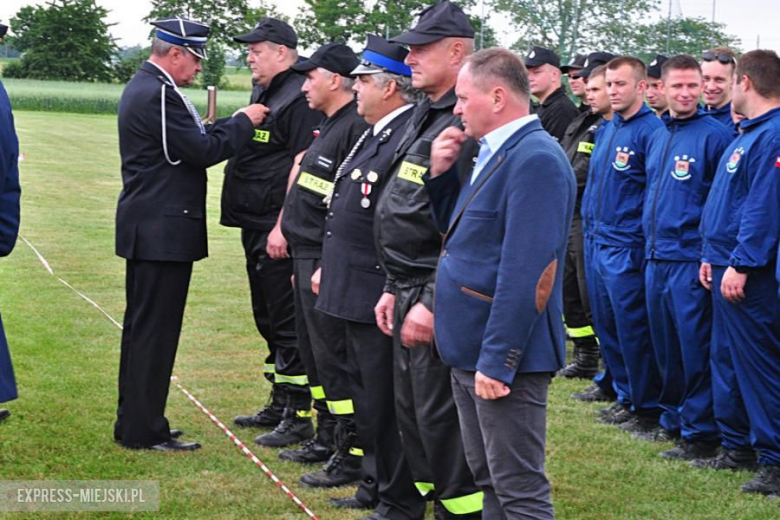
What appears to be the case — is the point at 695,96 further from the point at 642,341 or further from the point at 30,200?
the point at 30,200

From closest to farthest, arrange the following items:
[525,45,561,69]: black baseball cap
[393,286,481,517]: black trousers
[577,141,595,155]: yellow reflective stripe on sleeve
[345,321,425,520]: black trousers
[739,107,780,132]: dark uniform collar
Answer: [393,286,481,517]: black trousers, [345,321,425,520]: black trousers, [739,107,780,132]: dark uniform collar, [577,141,595,155]: yellow reflective stripe on sleeve, [525,45,561,69]: black baseball cap

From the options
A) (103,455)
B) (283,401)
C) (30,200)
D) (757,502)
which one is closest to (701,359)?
(757,502)

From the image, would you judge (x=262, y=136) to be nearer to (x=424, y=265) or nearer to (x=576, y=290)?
(x=424, y=265)

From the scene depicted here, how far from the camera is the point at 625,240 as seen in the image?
23.9 ft

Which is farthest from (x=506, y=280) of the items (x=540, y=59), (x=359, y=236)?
(x=540, y=59)

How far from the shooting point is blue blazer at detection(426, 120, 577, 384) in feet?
12.4

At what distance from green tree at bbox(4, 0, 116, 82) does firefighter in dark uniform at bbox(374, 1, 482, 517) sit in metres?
66.4

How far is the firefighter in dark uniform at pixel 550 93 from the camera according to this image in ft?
30.9

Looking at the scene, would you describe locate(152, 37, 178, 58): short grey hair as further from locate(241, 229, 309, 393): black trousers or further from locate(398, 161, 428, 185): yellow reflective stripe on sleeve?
locate(398, 161, 428, 185): yellow reflective stripe on sleeve

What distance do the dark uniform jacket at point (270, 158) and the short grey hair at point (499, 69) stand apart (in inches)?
118

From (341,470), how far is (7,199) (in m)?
2.33

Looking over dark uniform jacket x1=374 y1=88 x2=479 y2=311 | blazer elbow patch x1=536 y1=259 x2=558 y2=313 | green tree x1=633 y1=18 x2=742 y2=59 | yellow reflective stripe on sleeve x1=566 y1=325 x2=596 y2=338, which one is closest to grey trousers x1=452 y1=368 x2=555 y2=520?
blazer elbow patch x1=536 y1=259 x2=558 y2=313

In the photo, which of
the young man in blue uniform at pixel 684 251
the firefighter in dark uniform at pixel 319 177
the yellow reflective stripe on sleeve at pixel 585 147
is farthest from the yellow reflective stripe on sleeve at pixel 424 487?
the yellow reflective stripe on sleeve at pixel 585 147

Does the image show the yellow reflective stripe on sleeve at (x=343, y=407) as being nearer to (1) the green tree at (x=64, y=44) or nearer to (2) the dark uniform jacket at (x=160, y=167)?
(2) the dark uniform jacket at (x=160, y=167)
